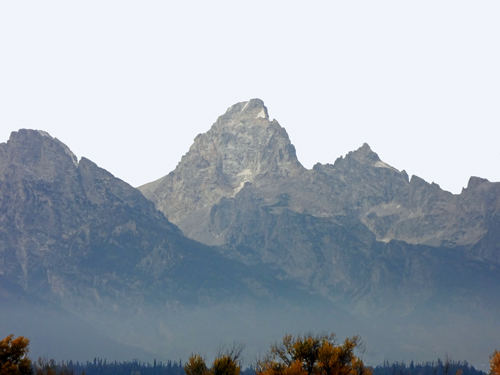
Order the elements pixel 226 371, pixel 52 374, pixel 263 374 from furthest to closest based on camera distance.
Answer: pixel 52 374
pixel 226 371
pixel 263 374

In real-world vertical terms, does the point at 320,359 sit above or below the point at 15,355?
above

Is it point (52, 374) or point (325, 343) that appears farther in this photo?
point (52, 374)

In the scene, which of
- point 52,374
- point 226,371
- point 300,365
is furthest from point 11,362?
point 300,365

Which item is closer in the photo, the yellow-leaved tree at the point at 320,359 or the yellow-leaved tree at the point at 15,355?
the yellow-leaved tree at the point at 320,359

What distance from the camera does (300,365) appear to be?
403 ft

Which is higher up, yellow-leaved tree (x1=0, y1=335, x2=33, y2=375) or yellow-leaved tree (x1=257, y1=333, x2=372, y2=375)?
yellow-leaved tree (x1=257, y1=333, x2=372, y2=375)

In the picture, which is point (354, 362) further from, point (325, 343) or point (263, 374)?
point (263, 374)

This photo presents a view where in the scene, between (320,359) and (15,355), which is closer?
(320,359)

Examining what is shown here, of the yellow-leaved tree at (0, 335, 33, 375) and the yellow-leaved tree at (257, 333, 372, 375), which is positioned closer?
the yellow-leaved tree at (257, 333, 372, 375)

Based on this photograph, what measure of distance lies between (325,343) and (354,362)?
6459mm

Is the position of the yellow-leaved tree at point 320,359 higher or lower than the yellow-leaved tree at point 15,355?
higher

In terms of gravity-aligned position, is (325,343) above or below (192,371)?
above

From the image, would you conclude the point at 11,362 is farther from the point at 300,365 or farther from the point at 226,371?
the point at 300,365

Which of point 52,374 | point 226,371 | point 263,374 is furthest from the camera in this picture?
point 52,374
